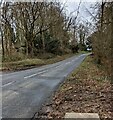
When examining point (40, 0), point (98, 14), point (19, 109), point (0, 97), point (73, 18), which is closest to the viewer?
point (19, 109)

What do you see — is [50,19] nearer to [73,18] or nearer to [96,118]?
[73,18]

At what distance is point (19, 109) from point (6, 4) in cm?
2969

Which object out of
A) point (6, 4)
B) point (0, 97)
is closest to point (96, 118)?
point (0, 97)

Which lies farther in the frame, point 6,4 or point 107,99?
point 6,4

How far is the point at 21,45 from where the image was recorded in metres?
47.3

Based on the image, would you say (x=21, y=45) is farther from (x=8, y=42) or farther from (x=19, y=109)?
(x=19, y=109)

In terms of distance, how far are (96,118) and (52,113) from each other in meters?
1.47

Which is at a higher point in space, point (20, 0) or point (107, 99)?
point (20, 0)

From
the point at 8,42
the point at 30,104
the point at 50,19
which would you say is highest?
the point at 50,19

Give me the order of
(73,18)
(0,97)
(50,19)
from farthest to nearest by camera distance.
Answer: (73,18) → (50,19) → (0,97)

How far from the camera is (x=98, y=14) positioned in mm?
26953

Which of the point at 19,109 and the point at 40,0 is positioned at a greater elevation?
the point at 40,0

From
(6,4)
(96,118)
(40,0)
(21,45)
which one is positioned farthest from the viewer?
(21,45)

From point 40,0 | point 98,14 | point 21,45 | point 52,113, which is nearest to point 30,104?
point 52,113
